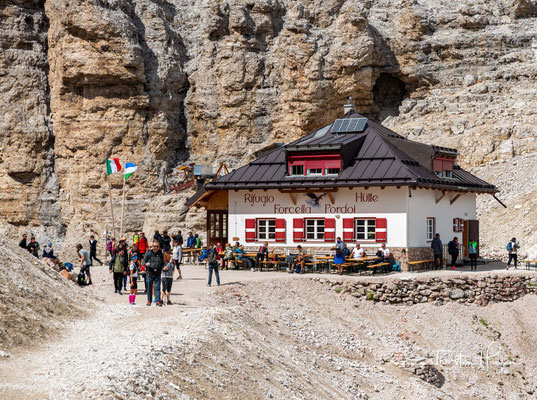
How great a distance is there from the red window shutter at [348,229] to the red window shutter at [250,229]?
4.47m

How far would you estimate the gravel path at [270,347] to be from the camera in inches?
570

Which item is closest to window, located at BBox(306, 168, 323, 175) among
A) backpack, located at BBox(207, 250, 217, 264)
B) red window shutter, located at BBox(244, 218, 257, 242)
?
red window shutter, located at BBox(244, 218, 257, 242)

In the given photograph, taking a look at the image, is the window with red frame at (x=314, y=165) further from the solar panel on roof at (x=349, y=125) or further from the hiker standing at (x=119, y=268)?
the hiker standing at (x=119, y=268)

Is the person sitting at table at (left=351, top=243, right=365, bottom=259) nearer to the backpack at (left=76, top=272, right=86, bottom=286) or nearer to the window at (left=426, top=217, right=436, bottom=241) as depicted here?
the window at (left=426, top=217, right=436, bottom=241)

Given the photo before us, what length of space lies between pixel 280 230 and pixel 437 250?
23.5 feet

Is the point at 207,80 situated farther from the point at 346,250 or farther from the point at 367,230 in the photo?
the point at 346,250

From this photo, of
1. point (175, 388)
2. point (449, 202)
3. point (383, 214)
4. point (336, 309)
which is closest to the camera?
point (175, 388)

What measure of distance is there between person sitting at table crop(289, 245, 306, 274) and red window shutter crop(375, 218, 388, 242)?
351cm

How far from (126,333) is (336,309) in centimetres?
1153

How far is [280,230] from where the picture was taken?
118 feet

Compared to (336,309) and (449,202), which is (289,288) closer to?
(336,309)

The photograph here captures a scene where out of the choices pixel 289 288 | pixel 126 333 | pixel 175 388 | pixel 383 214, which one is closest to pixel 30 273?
pixel 126 333

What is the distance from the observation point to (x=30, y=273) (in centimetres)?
2072

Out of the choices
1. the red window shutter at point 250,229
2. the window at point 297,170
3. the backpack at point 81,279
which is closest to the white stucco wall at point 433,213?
the window at point 297,170
